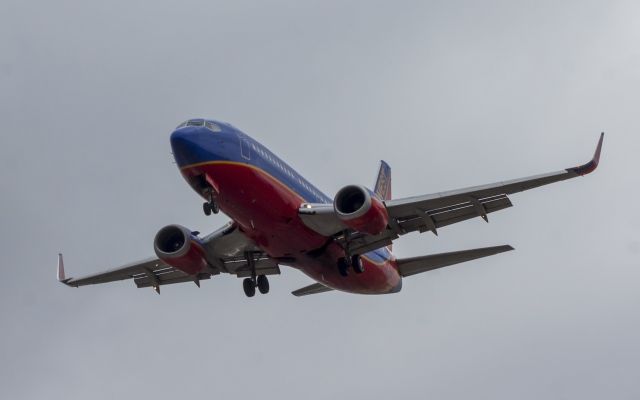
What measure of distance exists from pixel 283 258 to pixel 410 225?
5050 mm

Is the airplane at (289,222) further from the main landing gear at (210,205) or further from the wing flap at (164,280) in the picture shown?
the wing flap at (164,280)

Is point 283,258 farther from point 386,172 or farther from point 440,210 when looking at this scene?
point 386,172

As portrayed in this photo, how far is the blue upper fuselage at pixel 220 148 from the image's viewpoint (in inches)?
1404

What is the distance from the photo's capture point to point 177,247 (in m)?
41.2

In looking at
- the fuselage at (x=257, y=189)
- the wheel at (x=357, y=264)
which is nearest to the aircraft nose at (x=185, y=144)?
the fuselage at (x=257, y=189)

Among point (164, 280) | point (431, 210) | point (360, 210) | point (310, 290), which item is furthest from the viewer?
point (164, 280)

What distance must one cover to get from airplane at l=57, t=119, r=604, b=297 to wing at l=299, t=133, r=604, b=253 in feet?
0.12

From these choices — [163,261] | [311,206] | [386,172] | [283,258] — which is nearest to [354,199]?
[311,206]

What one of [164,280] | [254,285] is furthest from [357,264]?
[164,280]

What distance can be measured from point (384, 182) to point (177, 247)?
1428 centimetres

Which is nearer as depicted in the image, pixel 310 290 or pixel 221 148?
pixel 221 148

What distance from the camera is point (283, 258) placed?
41.2 metres

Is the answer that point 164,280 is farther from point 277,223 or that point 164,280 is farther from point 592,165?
point 592,165

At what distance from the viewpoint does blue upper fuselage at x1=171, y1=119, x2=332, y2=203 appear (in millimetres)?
35656
